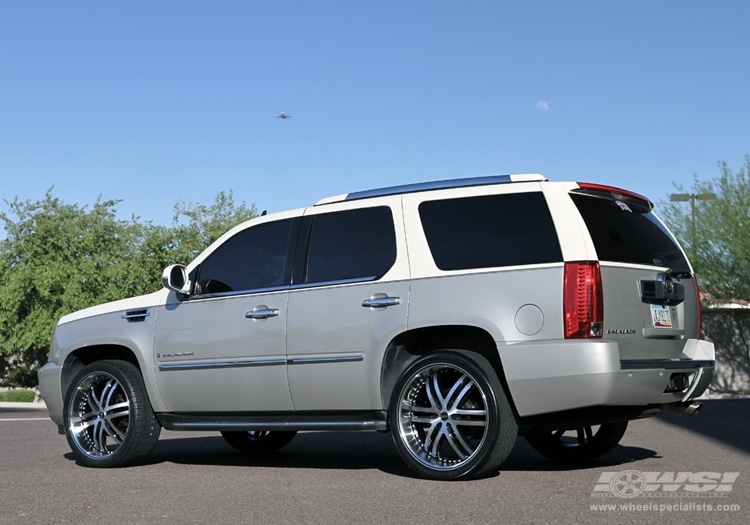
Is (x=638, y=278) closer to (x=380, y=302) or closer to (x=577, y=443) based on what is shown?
(x=380, y=302)

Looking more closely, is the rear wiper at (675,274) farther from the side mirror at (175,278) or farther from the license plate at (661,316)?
the side mirror at (175,278)

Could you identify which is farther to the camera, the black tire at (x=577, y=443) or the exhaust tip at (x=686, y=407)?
the black tire at (x=577, y=443)

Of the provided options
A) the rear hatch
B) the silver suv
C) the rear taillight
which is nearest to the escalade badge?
the silver suv

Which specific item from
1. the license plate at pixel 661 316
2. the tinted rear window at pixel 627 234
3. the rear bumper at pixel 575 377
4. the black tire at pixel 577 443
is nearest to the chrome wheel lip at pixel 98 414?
the black tire at pixel 577 443

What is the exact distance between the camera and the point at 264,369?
8.20m

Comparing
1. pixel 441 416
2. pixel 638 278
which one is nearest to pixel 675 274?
pixel 638 278

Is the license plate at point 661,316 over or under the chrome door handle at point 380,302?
under

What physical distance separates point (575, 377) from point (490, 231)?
3.97ft

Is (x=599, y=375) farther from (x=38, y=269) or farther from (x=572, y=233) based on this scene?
(x=38, y=269)

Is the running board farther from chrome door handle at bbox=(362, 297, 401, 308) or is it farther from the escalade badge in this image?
chrome door handle at bbox=(362, 297, 401, 308)

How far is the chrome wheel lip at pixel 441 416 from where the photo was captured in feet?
23.9

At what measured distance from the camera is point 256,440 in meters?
10.2

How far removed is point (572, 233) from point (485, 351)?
1042 mm

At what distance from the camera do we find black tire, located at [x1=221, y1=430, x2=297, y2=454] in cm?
1013
